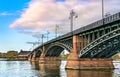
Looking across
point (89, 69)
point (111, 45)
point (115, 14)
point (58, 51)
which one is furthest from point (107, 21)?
point (58, 51)

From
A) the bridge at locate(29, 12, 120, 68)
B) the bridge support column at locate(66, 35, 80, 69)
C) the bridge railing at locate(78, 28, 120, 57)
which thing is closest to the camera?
the bridge railing at locate(78, 28, 120, 57)

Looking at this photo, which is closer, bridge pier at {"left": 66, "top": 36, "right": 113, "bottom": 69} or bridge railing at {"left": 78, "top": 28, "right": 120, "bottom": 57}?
bridge railing at {"left": 78, "top": 28, "right": 120, "bottom": 57}

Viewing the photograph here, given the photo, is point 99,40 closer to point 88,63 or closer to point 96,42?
point 96,42

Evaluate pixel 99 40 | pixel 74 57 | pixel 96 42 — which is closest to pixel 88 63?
pixel 74 57

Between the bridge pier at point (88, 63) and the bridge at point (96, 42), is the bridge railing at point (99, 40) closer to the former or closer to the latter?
the bridge at point (96, 42)

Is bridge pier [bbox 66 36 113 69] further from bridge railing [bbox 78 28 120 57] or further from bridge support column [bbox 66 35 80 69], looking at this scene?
bridge railing [bbox 78 28 120 57]

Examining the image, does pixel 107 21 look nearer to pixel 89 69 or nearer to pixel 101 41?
pixel 101 41

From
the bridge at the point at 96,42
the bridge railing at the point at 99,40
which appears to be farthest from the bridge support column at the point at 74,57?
the bridge railing at the point at 99,40

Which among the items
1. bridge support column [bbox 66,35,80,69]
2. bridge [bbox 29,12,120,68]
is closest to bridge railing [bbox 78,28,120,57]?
bridge [bbox 29,12,120,68]

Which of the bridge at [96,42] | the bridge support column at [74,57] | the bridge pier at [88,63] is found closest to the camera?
the bridge at [96,42]

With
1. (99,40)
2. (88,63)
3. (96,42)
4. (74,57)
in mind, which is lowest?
(88,63)

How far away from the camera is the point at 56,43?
111 meters

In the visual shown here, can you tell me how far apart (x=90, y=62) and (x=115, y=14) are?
2093cm

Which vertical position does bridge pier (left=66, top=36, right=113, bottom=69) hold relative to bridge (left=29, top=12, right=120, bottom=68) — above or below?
below
